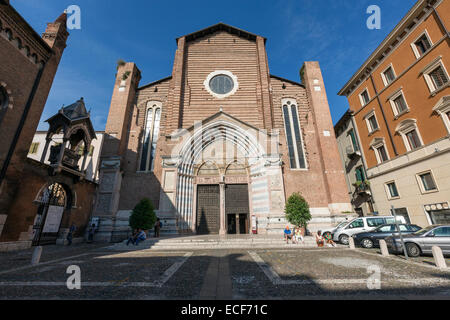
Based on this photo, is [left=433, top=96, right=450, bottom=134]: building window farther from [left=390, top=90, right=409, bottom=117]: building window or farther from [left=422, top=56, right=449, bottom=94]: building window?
[left=390, top=90, right=409, bottom=117]: building window

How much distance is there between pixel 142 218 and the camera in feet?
39.1

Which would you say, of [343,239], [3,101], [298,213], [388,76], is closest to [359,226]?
[343,239]

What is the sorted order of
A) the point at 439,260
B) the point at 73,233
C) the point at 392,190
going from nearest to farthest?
the point at 439,260 → the point at 73,233 → the point at 392,190

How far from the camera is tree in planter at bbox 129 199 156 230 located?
11859mm

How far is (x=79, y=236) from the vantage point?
13.8 meters

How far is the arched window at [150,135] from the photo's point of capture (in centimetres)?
1733

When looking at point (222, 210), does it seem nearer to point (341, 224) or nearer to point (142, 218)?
point (142, 218)

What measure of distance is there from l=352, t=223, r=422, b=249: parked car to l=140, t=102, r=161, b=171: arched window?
16.3 metres

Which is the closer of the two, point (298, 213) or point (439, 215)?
point (439, 215)

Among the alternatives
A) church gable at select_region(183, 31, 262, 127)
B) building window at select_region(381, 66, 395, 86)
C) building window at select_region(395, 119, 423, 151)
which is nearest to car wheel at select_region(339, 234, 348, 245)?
building window at select_region(395, 119, 423, 151)

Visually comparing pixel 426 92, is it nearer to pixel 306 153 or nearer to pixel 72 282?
pixel 306 153

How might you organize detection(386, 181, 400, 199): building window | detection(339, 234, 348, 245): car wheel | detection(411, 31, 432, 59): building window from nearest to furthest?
detection(339, 234, 348, 245): car wheel, detection(411, 31, 432, 59): building window, detection(386, 181, 400, 199): building window

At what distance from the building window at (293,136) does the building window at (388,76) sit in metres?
7.46

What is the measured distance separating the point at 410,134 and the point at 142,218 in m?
20.2
